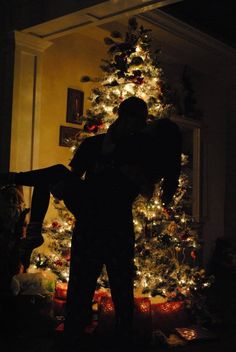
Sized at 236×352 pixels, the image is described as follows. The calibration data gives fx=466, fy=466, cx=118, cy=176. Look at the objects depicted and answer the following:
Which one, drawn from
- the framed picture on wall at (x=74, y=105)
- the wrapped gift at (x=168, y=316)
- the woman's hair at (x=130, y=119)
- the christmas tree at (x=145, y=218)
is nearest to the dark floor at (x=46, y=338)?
the wrapped gift at (x=168, y=316)

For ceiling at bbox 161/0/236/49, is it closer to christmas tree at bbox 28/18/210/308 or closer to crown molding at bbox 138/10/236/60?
crown molding at bbox 138/10/236/60

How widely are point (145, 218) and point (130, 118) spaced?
64.3 inches

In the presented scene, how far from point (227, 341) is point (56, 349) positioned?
4.18ft

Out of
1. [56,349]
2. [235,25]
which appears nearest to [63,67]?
[235,25]

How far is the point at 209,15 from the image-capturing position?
5.49 meters

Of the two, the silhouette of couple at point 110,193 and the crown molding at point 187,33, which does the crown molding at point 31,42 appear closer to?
the crown molding at point 187,33

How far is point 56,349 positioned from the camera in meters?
3.02

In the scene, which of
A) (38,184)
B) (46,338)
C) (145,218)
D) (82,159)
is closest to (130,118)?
(82,159)

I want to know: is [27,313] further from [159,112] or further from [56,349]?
[159,112]

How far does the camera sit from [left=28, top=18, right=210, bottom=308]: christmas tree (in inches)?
147

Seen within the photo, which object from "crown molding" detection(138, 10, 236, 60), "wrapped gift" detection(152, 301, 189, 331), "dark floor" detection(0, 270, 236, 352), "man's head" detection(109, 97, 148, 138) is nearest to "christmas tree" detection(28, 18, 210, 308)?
"wrapped gift" detection(152, 301, 189, 331)

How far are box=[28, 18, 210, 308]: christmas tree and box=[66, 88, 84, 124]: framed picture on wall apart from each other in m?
0.95

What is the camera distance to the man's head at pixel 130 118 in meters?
2.27

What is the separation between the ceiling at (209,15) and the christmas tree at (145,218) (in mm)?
1411
